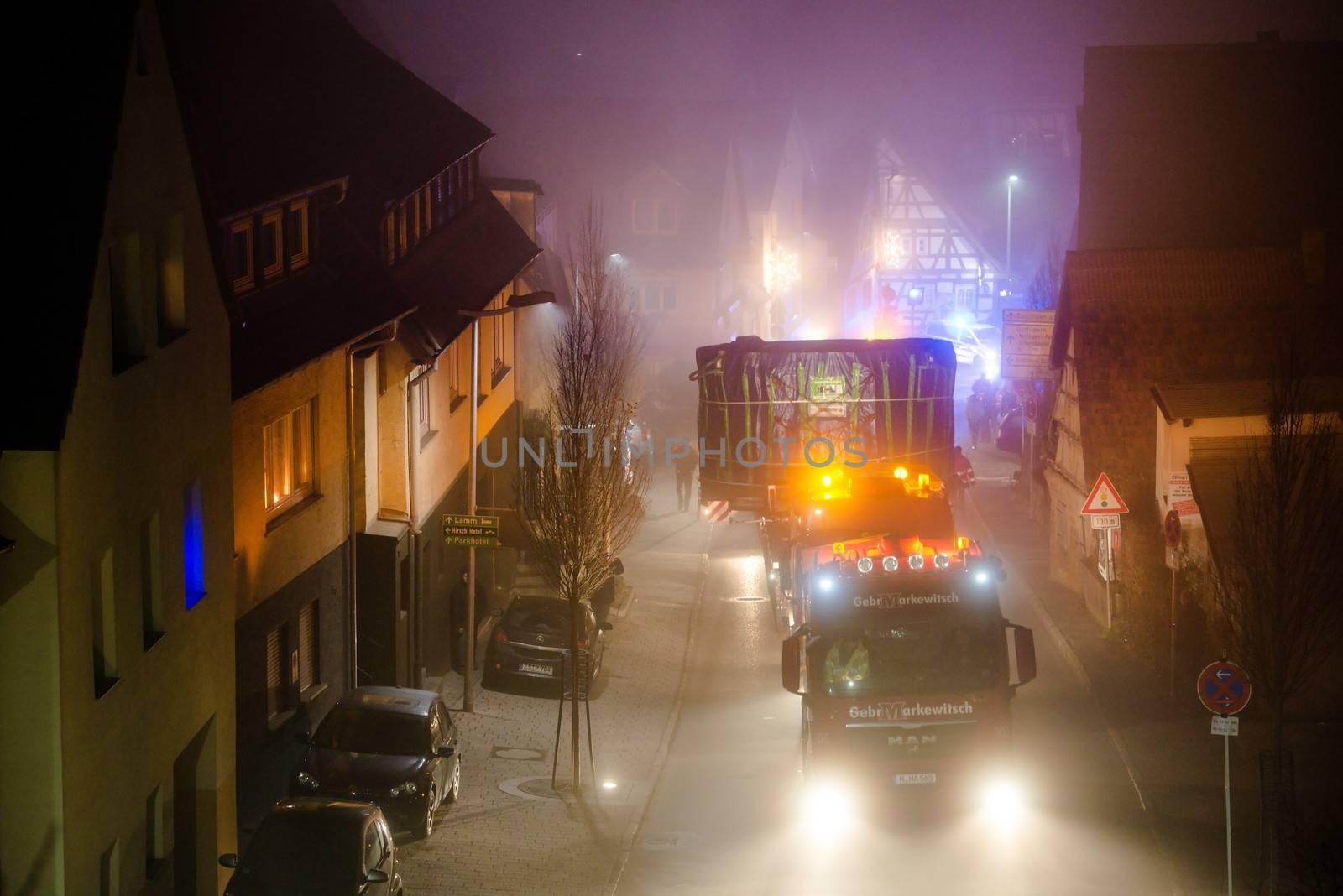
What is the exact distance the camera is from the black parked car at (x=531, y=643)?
23.8 meters

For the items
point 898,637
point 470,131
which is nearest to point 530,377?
point 470,131

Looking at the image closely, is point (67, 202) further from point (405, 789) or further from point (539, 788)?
point (539, 788)

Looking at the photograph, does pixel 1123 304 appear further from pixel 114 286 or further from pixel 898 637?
pixel 114 286

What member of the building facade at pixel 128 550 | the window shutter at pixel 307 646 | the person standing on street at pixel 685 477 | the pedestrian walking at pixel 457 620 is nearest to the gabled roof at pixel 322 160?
the building facade at pixel 128 550

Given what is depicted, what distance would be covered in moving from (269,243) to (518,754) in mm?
7488

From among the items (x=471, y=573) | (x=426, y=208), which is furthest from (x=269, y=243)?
(x=426, y=208)

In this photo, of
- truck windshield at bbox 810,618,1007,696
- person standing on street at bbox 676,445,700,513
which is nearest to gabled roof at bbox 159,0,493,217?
truck windshield at bbox 810,618,1007,696

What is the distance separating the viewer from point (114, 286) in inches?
464

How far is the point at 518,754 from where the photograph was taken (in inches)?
820

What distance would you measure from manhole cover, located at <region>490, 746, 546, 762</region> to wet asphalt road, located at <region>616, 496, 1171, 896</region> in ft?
5.86

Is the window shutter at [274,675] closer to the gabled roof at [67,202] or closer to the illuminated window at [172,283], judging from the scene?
the illuminated window at [172,283]

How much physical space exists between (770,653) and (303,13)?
14.2m

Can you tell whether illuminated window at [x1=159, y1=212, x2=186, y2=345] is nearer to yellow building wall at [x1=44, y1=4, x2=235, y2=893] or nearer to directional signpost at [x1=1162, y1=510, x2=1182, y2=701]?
yellow building wall at [x1=44, y1=4, x2=235, y2=893]

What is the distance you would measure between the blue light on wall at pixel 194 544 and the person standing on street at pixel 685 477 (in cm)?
2841
